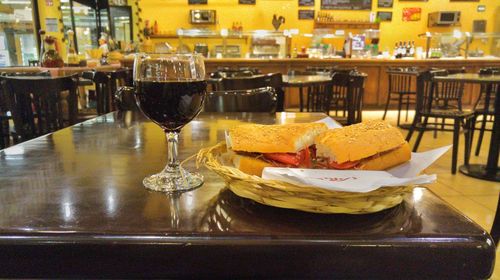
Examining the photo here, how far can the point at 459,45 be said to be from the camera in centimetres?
816

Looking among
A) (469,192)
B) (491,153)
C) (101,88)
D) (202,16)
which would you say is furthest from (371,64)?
(101,88)

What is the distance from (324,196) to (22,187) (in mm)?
470

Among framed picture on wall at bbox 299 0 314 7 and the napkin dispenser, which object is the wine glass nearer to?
the napkin dispenser

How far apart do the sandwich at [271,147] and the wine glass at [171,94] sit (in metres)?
0.08

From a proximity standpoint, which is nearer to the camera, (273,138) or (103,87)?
(273,138)

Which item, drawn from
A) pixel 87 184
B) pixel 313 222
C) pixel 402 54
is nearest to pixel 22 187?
pixel 87 184

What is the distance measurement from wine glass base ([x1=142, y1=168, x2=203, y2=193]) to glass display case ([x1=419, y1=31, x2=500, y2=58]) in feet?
26.8

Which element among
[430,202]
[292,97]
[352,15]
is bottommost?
[292,97]

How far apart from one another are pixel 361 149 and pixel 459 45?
9.08m

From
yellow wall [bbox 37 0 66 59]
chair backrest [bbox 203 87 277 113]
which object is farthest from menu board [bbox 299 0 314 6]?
chair backrest [bbox 203 87 277 113]

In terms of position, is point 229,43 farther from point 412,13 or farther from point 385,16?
point 412,13

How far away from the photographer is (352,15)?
28.9ft

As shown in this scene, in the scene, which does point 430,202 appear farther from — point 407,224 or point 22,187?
point 22,187

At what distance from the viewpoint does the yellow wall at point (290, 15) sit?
876cm
